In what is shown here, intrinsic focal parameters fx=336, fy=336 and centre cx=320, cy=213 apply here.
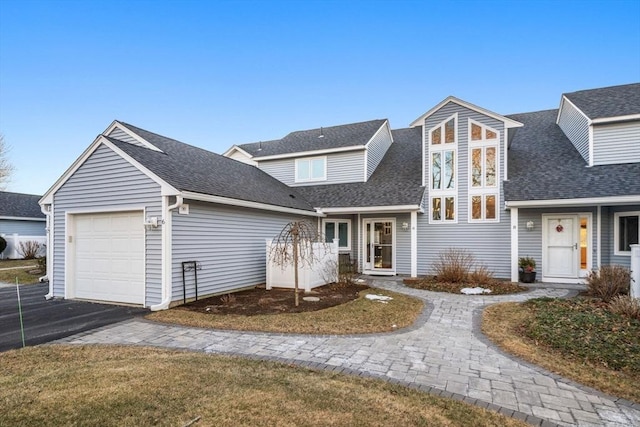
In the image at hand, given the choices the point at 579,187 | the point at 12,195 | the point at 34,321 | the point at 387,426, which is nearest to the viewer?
the point at 387,426

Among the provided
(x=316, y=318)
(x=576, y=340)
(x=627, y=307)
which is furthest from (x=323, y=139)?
(x=576, y=340)

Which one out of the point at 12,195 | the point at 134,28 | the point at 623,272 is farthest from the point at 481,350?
the point at 12,195

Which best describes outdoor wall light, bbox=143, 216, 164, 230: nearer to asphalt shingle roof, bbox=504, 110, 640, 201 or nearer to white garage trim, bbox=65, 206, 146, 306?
white garage trim, bbox=65, 206, 146, 306

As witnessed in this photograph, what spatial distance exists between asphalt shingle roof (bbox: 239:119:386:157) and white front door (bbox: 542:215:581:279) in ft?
25.2

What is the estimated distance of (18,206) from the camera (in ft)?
80.4

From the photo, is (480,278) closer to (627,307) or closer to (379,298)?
(379,298)

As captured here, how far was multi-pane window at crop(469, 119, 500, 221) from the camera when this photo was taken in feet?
40.3

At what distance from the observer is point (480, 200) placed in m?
12.4

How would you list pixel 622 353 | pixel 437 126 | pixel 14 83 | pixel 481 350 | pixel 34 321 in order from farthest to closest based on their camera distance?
pixel 14 83 → pixel 437 126 → pixel 34 321 → pixel 481 350 → pixel 622 353

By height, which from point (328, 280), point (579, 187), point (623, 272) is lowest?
point (328, 280)

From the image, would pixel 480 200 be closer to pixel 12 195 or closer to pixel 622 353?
pixel 622 353

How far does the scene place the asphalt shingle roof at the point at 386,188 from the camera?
13.0 meters

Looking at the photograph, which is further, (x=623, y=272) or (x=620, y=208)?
(x=620, y=208)

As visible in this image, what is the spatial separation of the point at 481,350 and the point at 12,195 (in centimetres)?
3355
